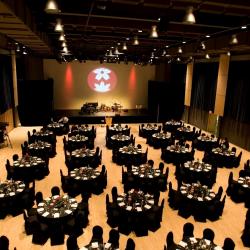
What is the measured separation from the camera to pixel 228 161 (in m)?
13.2

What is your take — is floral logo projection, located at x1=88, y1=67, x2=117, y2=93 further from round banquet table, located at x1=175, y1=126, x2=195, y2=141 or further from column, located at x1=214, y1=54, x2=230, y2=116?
column, located at x1=214, y1=54, x2=230, y2=116

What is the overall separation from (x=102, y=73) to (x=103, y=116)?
4.81m

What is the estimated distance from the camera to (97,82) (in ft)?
83.3

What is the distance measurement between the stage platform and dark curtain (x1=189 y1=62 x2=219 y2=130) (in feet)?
13.1

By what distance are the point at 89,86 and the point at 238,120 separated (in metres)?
14.0

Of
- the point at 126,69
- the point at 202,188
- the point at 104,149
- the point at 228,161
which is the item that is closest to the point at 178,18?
the point at 202,188

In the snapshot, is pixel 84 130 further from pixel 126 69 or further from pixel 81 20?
pixel 126 69

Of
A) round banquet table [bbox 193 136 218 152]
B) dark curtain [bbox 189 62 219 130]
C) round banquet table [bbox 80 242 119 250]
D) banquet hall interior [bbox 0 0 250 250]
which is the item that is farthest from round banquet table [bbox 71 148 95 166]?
dark curtain [bbox 189 62 219 130]

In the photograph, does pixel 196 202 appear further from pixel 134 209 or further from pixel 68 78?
pixel 68 78

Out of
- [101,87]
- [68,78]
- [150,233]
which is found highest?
A: [68,78]

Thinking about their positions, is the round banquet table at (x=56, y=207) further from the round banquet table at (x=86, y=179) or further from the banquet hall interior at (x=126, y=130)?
the round banquet table at (x=86, y=179)

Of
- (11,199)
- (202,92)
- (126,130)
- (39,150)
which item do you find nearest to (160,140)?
(126,130)

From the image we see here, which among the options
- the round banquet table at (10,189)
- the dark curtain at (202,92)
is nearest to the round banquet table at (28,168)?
the round banquet table at (10,189)

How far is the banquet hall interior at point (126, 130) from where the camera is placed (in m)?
7.50
